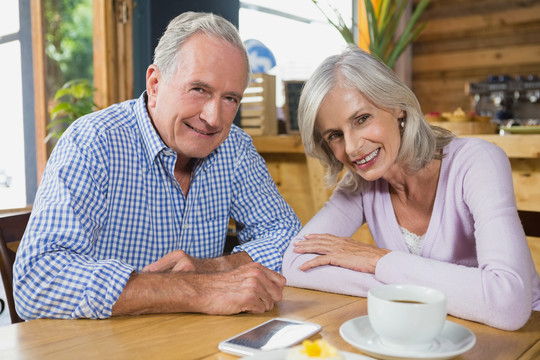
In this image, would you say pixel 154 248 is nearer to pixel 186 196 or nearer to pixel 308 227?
pixel 186 196

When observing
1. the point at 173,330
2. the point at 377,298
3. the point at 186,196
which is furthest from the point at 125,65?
the point at 377,298

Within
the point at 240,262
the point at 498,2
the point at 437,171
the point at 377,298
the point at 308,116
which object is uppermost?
the point at 498,2

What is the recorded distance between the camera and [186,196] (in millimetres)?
1673

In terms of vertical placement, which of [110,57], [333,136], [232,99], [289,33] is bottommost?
[333,136]

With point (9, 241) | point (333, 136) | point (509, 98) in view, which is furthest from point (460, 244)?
point (509, 98)

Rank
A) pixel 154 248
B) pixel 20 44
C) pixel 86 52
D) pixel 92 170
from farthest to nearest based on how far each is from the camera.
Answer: pixel 86 52 → pixel 20 44 → pixel 154 248 → pixel 92 170

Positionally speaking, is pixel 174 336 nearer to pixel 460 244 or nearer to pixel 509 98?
pixel 460 244

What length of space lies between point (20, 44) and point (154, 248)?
5.13ft

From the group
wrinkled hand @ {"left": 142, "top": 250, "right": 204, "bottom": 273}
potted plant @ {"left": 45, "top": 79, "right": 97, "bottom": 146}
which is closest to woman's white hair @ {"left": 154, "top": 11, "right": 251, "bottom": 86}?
wrinkled hand @ {"left": 142, "top": 250, "right": 204, "bottom": 273}

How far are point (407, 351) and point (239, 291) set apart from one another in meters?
0.39

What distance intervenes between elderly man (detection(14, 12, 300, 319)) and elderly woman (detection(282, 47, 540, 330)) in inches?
6.9

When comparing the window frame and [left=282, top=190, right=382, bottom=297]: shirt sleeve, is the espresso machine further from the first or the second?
[left=282, top=190, right=382, bottom=297]: shirt sleeve

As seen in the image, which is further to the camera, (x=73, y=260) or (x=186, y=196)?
(x=186, y=196)

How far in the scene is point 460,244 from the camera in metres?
1.51
